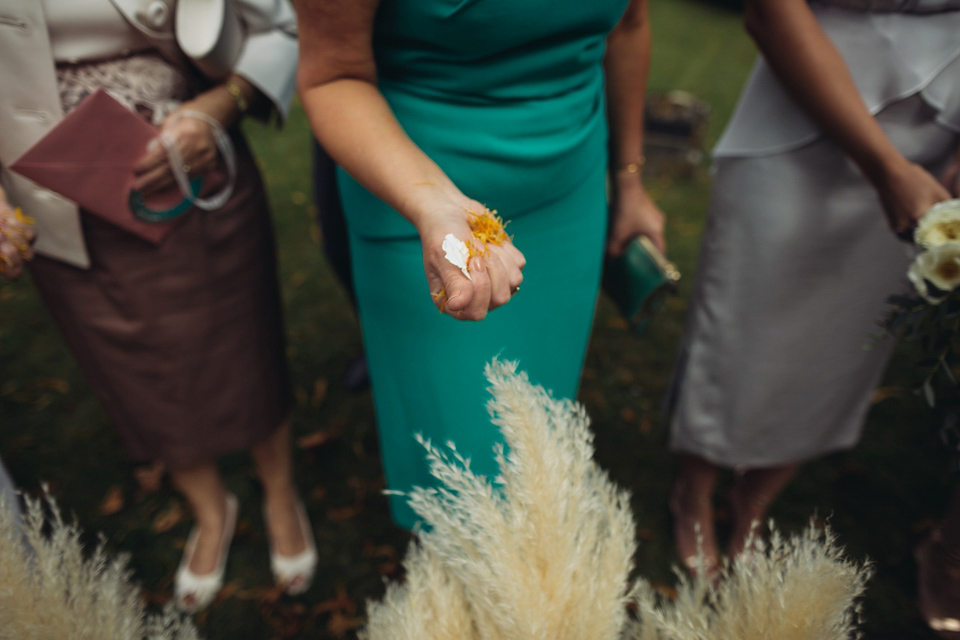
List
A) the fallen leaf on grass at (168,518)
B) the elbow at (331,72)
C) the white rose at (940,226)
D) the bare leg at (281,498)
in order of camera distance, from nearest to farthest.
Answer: the elbow at (331,72) → the white rose at (940,226) → the bare leg at (281,498) → the fallen leaf on grass at (168,518)

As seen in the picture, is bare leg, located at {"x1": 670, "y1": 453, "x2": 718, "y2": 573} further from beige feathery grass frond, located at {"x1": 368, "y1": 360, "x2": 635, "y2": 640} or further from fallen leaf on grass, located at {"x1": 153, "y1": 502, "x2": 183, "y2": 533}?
fallen leaf on grass, located at {"x1": 153, "y1": 502, "x2": 183, "y2": 533}

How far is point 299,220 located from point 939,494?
413 cm

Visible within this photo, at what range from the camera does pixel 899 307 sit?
53.7 inches

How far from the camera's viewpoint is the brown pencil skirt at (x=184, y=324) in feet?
5.48

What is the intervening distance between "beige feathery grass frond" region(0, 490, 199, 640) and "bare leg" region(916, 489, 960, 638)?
1.01 m

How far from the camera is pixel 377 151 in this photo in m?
1.08

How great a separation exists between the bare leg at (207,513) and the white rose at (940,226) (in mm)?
2232

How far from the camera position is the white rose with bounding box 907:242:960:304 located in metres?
1.20

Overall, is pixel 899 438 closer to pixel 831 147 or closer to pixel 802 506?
pixel 802 506

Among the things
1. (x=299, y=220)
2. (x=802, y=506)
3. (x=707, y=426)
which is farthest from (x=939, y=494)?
(x=299, y=220)

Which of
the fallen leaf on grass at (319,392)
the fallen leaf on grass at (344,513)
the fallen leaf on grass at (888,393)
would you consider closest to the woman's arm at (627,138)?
the fallen leaf on grass at (344,513)

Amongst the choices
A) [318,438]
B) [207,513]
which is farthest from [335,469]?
[207,513]

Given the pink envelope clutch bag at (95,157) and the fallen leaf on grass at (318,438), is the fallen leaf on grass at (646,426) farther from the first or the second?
the pink envelope clutch bag at (95,157)

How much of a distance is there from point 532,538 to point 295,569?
197 cm
